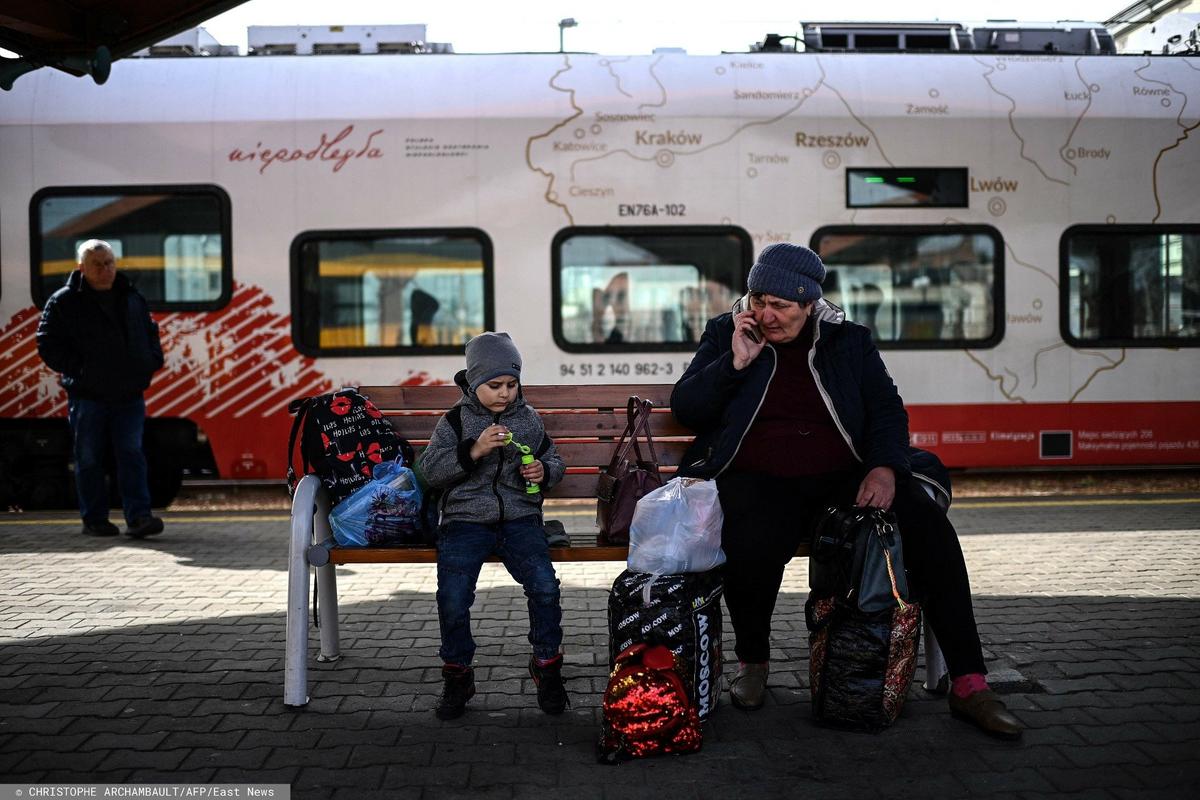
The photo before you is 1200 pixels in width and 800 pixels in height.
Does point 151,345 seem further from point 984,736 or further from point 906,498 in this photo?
point 984,736

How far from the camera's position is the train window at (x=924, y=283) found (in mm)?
8258

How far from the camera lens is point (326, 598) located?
429 centimetres

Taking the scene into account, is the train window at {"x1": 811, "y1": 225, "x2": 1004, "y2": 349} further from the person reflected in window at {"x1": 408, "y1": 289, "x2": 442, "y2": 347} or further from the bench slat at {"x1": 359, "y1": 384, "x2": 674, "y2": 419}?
the bench slat at {"x1": 359, "y1": 384, "x2": 674, "y2": 419}

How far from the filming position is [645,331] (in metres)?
8.20

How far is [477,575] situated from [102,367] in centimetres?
405

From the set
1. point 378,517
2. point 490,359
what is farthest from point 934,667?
point 378,517

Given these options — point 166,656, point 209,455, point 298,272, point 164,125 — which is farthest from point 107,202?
point 166,656

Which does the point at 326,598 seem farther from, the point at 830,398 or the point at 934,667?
the point at 934,667

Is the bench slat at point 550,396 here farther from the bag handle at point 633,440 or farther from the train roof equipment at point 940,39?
the train roof equipment at point 940,39

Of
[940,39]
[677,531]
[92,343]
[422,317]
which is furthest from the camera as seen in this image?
[940,39]

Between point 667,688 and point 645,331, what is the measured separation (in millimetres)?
5118

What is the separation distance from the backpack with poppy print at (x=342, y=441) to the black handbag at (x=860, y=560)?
1558 mm

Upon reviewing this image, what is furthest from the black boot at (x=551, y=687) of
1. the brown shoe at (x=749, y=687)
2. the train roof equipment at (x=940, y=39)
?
the train roof equipment at (x=940, y=39)

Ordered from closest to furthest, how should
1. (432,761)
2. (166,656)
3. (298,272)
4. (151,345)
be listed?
(432,761) → (166,656) → (151,345) → (298,272)
